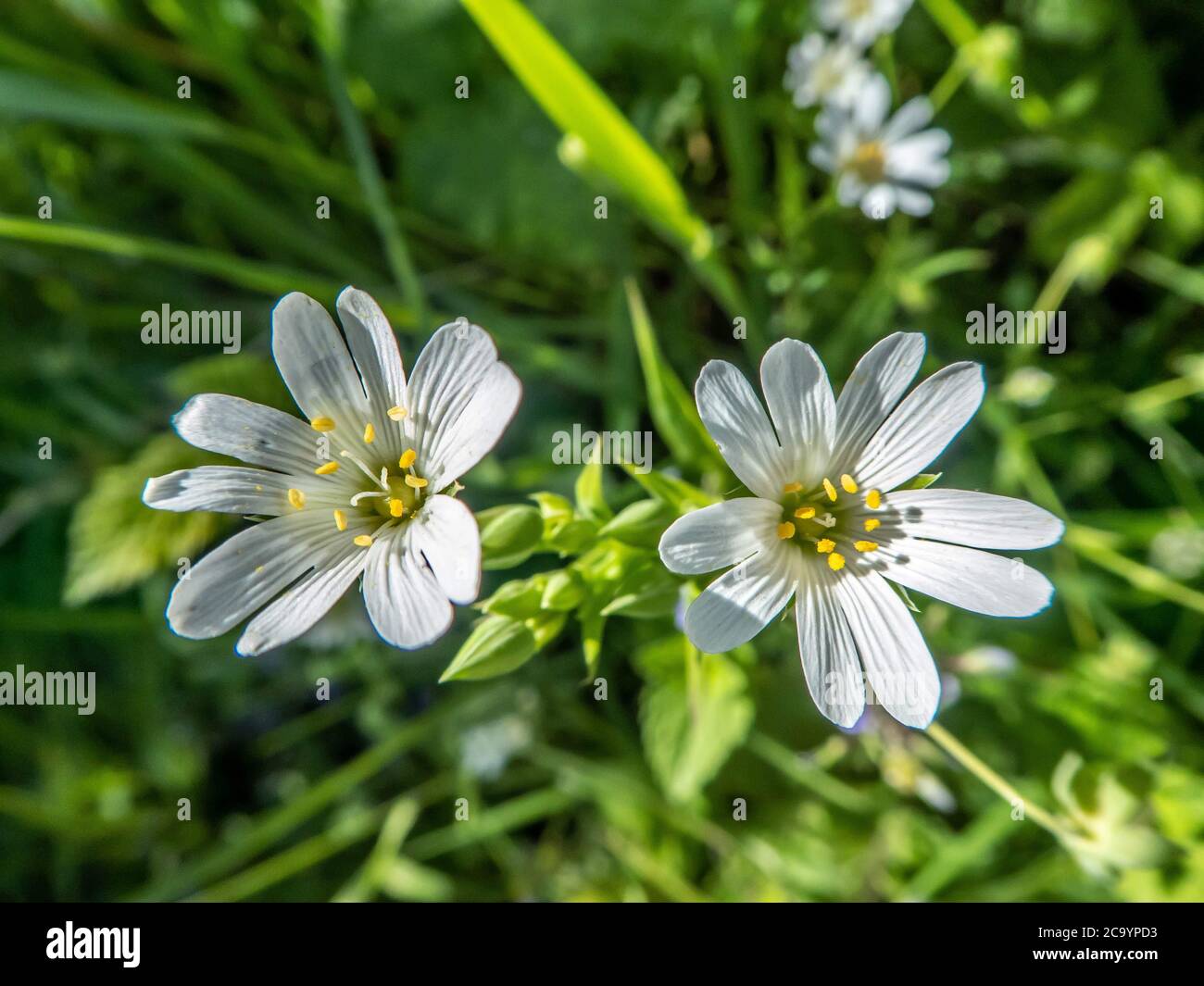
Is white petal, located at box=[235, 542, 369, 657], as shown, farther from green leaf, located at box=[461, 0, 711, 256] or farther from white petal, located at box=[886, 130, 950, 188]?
white petal, located at box=[886, 130, 950, 188]

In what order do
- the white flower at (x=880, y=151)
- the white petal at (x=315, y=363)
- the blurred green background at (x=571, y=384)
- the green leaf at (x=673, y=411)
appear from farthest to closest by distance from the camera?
the white flower at (x=880, y=151), the blurred green background at (x=571, y=384), the green leaf at (x=673, y=411), the white petal at (x=315, y=363)

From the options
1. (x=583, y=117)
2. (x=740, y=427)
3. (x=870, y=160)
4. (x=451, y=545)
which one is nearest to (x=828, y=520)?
(x=740, y=427)

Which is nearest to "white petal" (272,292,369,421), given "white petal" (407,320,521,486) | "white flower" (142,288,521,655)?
"white flower" (142,288,521,655)

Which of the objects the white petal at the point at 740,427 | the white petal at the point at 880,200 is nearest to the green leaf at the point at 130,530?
the white petal at the point at 740,427

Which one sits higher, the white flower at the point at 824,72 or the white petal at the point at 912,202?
the white flower at the point at 824,72

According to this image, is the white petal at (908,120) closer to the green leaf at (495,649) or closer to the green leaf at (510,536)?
the green leaf at (510,536)

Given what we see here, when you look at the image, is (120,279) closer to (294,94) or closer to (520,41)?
(294,94)

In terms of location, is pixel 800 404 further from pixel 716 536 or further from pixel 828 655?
pixel 828 655
